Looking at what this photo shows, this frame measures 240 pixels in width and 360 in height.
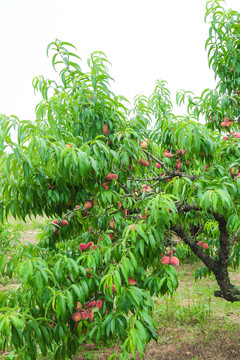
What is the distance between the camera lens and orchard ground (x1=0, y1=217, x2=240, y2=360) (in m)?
3.17

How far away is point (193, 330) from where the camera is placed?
3.71m

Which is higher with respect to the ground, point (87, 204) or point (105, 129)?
point (105, 129)

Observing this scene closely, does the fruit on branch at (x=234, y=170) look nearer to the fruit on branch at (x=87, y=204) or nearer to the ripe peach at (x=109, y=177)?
the ripe peach at (x=109, y=177)

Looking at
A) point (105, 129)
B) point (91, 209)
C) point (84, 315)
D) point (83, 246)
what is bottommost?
point (84, 315)

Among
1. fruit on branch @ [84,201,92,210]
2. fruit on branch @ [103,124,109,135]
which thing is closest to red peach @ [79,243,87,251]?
fruit on branch @ [84,201,92,210]

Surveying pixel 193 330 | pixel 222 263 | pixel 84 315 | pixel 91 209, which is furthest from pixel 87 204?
pixel 193 330

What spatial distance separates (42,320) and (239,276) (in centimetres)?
466

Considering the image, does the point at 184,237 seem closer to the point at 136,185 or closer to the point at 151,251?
the point at 136,185

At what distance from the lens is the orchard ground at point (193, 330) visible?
10.4 ft

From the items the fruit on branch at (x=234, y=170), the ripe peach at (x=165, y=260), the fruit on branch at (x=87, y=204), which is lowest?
the ripe peach at (x=165, y=260)

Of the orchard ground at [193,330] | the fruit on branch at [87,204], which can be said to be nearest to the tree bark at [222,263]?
the orchard ground at [193,330]

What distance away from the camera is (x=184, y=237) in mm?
2490

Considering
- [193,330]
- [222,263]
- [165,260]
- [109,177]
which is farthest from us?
[193,330]

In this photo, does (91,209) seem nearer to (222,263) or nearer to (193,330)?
(222,263)
